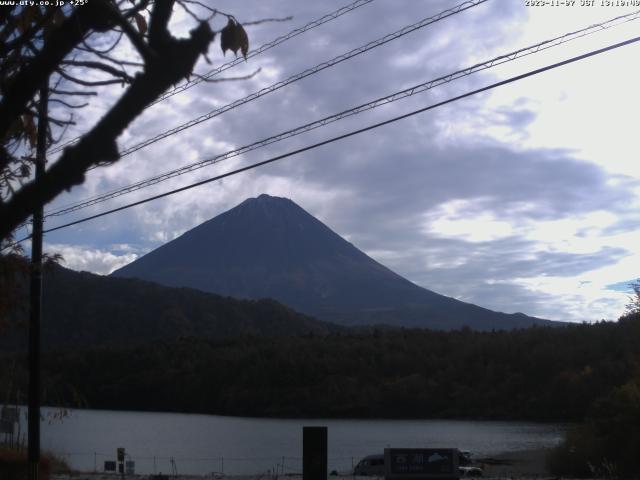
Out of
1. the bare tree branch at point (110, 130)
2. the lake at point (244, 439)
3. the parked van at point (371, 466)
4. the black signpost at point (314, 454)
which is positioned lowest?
the lake at point (244, 439)

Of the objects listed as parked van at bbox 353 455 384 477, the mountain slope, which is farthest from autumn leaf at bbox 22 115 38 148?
the mountain slope

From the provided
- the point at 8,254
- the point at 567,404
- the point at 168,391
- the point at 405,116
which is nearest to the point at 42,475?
the point at 8,254

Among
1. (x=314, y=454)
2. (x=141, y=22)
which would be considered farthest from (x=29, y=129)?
(x=314, y=454)

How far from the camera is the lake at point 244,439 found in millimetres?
45656

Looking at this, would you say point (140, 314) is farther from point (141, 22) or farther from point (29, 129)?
point (141, 22)

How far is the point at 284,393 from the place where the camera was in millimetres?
95688

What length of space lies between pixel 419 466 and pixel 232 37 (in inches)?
455

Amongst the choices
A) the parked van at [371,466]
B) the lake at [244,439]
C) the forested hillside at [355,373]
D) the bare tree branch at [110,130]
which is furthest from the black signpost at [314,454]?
the forested hillside at [355,373]

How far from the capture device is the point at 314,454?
1304 cm

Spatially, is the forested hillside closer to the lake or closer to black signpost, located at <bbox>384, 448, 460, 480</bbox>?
the lake

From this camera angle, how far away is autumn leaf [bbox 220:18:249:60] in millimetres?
5207

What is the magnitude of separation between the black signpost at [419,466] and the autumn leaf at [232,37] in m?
11.2

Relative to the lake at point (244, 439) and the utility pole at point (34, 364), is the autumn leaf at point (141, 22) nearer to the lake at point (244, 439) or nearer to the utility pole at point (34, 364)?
the utility pole at point (34, 364)

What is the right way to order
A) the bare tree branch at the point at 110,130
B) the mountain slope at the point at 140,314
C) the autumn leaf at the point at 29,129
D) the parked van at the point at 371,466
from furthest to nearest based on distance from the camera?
the mountain slope at the point at 140,314 < the parked van at the point at 371,466 < the autumn leaf at the point at 29,129 < the bare tree branch at the point at 110,130
